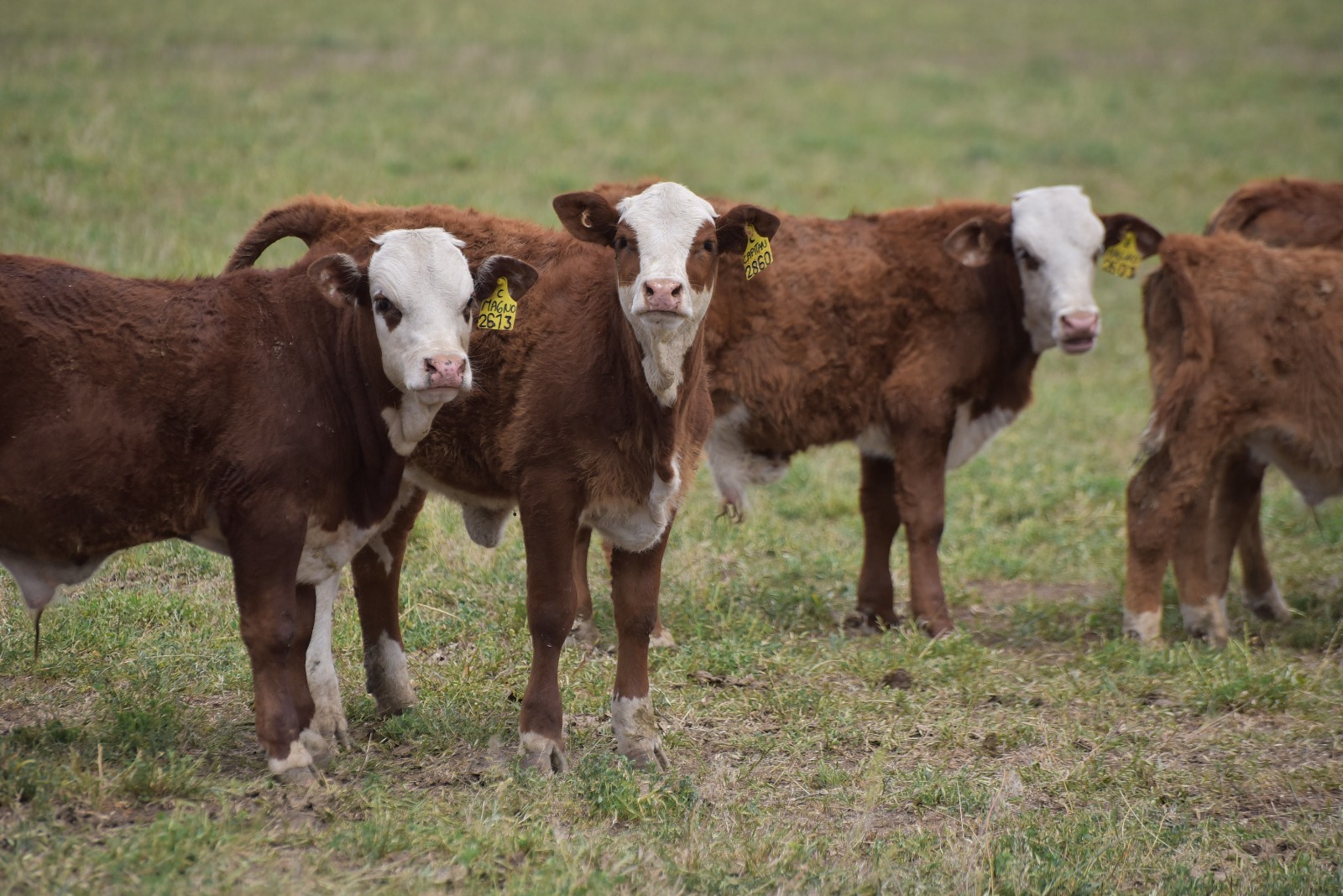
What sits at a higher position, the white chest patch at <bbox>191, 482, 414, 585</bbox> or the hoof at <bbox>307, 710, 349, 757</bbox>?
the white chest patch at <bbox>191, 482, 414, 585</bbox>

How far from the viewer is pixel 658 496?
5.58m

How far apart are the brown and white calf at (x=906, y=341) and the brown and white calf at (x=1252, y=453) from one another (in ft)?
4.38

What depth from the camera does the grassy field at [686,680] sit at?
4.75 meters

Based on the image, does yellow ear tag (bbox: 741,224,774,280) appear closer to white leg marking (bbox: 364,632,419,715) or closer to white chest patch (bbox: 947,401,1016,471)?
white leg marking (bbox: 364,632,419,715)

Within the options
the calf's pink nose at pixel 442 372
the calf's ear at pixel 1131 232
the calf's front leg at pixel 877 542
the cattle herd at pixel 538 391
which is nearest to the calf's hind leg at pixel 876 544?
the calf's front leg at pixel 877 542

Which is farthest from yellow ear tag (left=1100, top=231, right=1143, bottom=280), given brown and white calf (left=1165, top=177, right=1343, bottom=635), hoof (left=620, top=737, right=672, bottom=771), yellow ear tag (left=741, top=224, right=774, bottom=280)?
hoof (left=620, top=737, right=672, bottom=771)

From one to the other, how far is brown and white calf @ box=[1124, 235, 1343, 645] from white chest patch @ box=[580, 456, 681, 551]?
3.38 metres

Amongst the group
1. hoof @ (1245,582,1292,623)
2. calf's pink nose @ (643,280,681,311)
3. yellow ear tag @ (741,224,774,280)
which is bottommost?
hoof @ (1245,582,1292,623)

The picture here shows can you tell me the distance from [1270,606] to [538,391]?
5.13m

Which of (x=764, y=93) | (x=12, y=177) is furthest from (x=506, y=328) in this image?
(x=764, y=93)

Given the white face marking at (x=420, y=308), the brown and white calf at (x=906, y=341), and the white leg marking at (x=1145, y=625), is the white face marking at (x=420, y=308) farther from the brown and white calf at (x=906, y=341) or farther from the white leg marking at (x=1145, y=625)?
the white leg marking at (x=1145, y=625)

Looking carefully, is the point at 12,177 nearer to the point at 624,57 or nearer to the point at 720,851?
the point at 720,851

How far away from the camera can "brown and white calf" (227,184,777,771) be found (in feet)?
17.7

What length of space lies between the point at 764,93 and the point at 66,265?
56.5 feet
